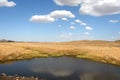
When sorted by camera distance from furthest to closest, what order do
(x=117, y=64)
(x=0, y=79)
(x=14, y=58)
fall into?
(x=14, y=58) < (x=117, y=64) < (x=0, y=79)

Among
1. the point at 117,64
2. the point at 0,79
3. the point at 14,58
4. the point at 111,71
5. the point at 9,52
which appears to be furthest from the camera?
the point at 9,52

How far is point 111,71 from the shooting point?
54.9 meters

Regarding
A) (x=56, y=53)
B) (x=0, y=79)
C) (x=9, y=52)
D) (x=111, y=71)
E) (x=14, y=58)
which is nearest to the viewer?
(x=0, y=79)

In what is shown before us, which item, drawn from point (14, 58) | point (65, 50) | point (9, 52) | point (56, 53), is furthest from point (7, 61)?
point (65, 50)

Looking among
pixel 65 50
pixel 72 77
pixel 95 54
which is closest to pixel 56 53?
pixel 65 50

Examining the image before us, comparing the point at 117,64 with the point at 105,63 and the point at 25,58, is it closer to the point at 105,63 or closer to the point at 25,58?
the point at 105,63

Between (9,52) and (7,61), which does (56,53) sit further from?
(7,61)

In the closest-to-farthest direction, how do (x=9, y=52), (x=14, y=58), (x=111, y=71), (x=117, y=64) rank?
(x=111, y=71), (x=117, y=64), (x=14, y=58), (x=9, y=52)

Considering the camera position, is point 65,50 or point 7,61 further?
point 65,50

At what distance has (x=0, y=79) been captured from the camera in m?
39.1

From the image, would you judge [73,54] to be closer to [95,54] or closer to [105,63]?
[95,54]

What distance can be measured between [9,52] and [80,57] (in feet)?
81.0

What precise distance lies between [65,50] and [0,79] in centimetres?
5095

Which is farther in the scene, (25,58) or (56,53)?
(56,53)
